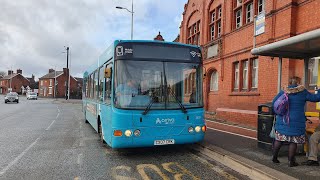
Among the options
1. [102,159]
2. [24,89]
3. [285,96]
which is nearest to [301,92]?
[285,96]

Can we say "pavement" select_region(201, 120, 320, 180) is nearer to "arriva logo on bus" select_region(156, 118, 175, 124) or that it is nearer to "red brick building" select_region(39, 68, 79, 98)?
"arriva logo on bus" select_region(156, 118, 175, 124)

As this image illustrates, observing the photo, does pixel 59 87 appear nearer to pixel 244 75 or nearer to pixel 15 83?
pixel 15 83

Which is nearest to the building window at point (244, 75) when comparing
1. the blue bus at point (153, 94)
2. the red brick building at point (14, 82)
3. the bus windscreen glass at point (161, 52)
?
the blue bus at point (153, 94)

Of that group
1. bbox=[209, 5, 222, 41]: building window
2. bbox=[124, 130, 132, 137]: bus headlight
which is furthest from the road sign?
bbox=[209, 5, 222, 41]: building window

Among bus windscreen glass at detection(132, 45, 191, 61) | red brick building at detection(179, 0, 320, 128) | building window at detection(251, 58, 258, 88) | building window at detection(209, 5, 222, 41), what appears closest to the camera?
bus windscreen glass at detection(132, 45, 191, 61)

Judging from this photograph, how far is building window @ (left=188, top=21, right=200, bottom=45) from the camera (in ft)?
79.7

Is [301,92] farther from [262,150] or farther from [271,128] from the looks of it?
[262,150]

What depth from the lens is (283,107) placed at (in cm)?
671

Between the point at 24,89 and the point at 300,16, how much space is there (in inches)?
4815

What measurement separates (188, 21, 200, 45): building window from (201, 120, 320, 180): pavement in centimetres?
1483

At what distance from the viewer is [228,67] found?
1845 cm

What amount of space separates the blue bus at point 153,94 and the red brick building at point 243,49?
5.09 metres

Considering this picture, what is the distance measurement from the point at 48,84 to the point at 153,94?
100 meters

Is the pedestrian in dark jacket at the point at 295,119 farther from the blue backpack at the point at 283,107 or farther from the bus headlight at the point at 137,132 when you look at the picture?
the bus headlight at the point at 137,132
